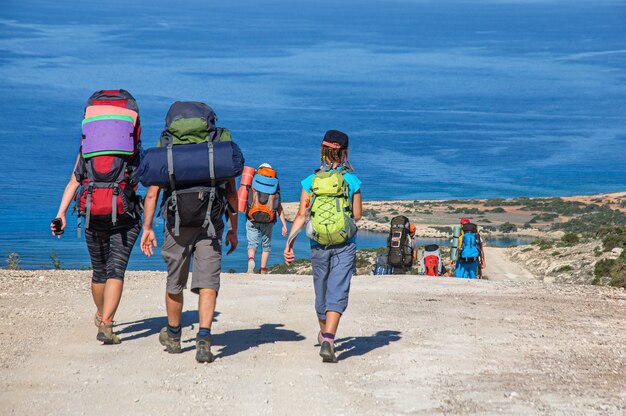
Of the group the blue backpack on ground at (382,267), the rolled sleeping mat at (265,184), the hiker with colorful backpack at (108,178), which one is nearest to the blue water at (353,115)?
the blue backpack on ground at (382,267)

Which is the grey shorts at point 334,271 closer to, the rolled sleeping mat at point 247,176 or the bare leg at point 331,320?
the bare leg at point 331,320

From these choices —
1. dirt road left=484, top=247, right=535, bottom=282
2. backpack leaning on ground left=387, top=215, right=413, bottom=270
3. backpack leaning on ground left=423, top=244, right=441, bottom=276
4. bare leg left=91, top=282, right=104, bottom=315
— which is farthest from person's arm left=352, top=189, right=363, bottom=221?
dirt road left=484, top=247, right=535, bottom=282

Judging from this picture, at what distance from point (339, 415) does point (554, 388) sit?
1636 millimetres

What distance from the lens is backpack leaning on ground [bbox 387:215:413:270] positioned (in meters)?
16.8

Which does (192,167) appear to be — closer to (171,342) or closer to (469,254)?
(171,342)

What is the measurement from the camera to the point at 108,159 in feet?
25.4

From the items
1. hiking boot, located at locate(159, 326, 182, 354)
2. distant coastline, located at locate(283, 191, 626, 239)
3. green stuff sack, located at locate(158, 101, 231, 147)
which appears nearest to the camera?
green stuff sack, located at locate(158, 101, 231, 147)

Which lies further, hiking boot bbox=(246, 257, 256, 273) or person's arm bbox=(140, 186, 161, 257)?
hiking boot bbox=(246, 257, 256, 273)

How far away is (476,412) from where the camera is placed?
6.58m

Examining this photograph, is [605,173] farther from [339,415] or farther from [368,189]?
[339,415]

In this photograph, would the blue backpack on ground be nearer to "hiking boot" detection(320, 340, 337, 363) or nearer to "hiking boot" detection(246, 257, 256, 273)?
"hiking boot" detection(246, 257, 256, 273)

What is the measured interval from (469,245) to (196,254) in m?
9.91

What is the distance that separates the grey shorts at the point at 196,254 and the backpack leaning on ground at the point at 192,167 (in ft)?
0.29

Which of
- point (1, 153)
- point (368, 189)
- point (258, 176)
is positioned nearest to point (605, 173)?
point (368, 189)
